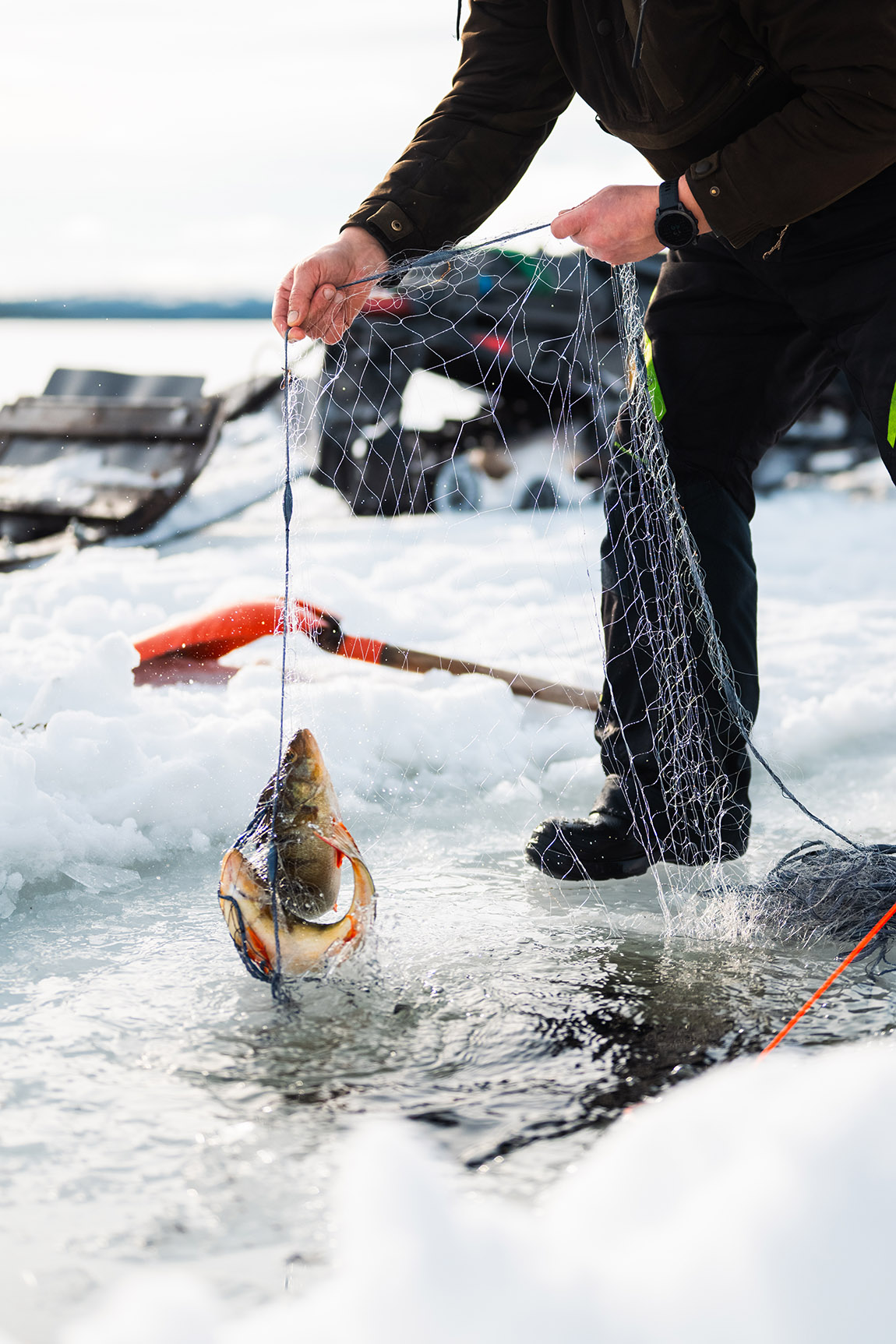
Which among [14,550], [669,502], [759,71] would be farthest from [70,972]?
[14,550]

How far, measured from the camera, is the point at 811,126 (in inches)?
56.0

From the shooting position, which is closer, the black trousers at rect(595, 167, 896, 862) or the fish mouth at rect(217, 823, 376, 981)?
the fish mouth at rect(217, 823, 376, 981)

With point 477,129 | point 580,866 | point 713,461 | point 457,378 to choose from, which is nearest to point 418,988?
point 580,866

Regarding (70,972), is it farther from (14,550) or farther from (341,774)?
(14,550)

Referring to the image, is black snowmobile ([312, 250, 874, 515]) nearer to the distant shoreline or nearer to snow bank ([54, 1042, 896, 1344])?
the distant shoreline

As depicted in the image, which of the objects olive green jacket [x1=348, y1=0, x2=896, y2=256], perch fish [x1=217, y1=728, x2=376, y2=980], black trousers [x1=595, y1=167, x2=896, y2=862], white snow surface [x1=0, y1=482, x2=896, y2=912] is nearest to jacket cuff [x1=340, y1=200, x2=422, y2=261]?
olive green jacket [x1=348, y1=0, x2=896, y2=256]

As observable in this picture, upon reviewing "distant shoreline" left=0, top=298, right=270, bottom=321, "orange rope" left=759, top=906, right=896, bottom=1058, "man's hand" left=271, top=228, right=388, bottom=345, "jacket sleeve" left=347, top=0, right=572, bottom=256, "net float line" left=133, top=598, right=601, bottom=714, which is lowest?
"orange rope" left=759, top=906, right=896, bottom=1058

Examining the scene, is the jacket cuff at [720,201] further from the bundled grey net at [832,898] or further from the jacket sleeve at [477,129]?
the bundled grey net at [832,898]

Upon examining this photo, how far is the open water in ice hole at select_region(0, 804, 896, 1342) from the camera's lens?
103cm

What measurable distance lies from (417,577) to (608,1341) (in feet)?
11.5

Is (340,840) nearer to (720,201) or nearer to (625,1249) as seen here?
(625,1249)

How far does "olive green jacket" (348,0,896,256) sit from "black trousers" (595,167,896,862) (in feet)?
0.89

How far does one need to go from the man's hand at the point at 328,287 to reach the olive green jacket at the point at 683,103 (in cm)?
3

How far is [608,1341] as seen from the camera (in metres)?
0.91
